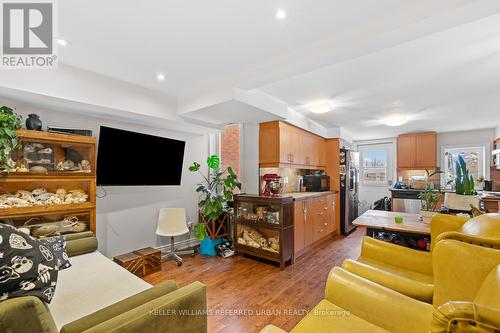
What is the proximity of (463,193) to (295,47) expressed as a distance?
2.06 meters

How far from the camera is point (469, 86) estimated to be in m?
2.88

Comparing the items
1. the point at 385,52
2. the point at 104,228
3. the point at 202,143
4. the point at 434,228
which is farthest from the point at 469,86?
the point at 104,228

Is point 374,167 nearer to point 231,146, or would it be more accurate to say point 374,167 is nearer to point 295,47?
point 231,146

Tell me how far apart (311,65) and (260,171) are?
2.13m

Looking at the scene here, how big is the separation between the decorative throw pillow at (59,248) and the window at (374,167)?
278 inches

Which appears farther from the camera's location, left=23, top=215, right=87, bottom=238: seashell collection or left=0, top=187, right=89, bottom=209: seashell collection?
left=23, top=215, right=87, bottom=238: seashell collection

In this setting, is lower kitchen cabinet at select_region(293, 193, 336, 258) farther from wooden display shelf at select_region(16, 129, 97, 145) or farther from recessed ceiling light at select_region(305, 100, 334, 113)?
wooden display shelf at select_region(16, 129, 97, 145)

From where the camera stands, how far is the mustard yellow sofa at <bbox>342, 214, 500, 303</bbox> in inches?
53.1

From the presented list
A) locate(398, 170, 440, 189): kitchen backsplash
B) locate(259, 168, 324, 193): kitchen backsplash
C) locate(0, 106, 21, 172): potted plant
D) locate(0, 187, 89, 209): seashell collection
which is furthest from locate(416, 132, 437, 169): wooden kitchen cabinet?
locate(0, 106, 21, 172): potted plant

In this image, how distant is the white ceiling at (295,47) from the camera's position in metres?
1.54

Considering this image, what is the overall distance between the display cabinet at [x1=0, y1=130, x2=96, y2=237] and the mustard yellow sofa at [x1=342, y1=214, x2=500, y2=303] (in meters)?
2.92

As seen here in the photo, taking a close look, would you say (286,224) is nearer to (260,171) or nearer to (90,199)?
(260,171)

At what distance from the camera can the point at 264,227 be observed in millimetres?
3375

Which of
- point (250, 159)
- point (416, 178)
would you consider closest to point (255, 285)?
point (250, 159)
